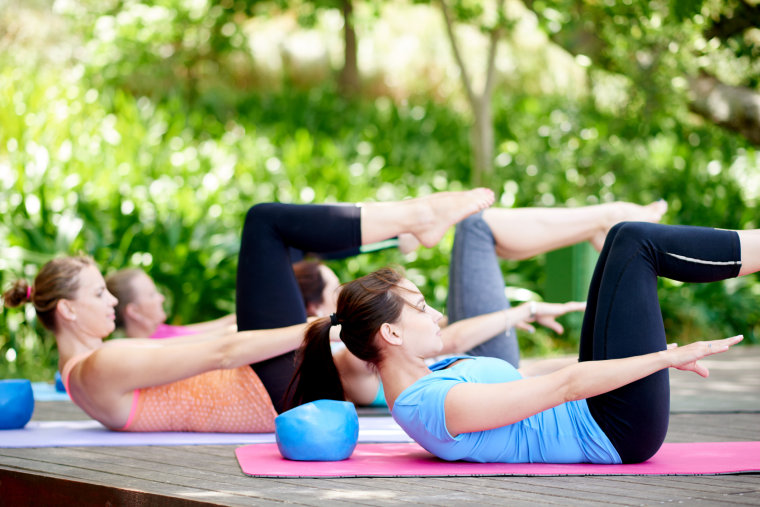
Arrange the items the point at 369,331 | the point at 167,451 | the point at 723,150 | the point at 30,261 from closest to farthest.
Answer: the point at 369,331, the point at 167,451, the point at 30,261, the point at 723,150

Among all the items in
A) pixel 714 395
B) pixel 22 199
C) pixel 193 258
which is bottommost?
pixel 714 395

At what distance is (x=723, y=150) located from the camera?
8977 mm

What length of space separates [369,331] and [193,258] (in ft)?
11.5

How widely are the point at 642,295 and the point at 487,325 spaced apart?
1127mm

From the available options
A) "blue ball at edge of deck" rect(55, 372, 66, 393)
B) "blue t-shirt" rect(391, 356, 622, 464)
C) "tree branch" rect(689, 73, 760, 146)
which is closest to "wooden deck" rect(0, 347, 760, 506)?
"blue t-shirt" rect(391, 356, 622, 464)

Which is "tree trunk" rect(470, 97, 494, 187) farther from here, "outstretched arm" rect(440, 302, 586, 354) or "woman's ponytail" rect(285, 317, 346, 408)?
"woman's ponytail" rect(285, 317, 346, 408)

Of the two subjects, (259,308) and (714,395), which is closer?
(259,308)

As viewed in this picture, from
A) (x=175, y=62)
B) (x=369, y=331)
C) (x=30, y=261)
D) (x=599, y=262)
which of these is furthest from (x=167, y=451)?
(x=175, y=62)

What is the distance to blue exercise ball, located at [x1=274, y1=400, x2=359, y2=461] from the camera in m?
2.93

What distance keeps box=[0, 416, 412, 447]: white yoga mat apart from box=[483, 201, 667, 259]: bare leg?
0.90 m

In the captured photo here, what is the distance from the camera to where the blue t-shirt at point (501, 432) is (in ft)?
8.95

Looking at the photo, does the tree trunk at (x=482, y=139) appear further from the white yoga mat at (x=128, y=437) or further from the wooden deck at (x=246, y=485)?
the wooden deck at (x=246, y=485)

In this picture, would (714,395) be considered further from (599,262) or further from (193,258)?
(193,258)

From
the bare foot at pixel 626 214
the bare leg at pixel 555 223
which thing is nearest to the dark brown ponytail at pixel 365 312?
Result: the bare leg at pixel 555 223
